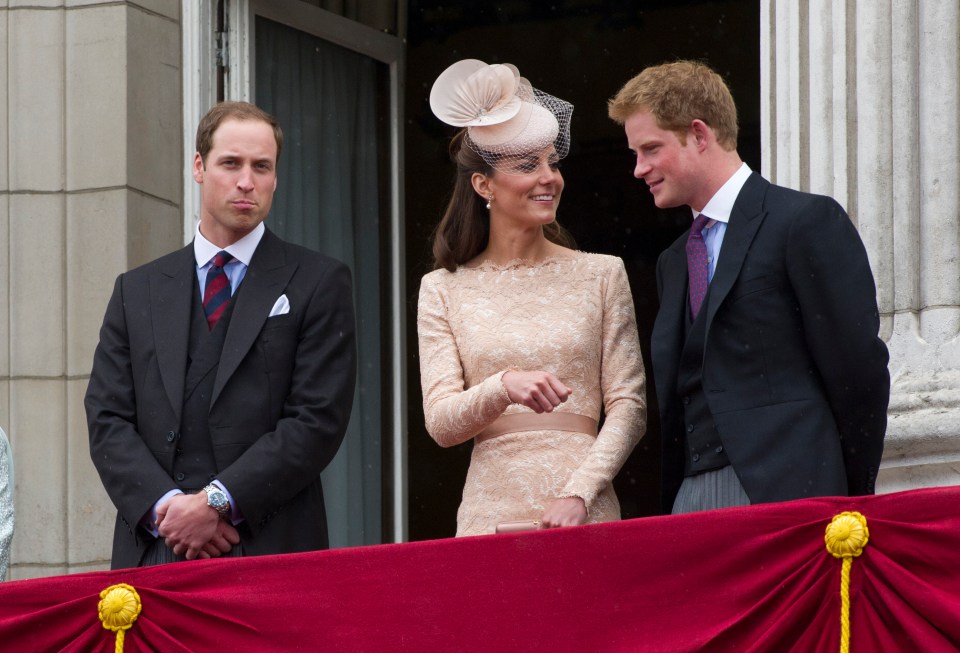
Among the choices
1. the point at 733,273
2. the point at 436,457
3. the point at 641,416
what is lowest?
the point at 436,457

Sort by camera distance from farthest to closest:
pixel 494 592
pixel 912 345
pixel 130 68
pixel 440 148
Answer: pixel 440 148, pixel 130 68, pixel 912 345, pixel 494 592

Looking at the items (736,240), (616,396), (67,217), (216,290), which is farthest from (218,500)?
(67,217)

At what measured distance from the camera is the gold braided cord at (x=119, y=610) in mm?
4266

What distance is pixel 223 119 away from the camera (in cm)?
525

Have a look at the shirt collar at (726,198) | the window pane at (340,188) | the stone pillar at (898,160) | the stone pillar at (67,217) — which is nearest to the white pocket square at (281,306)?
the shirt collar at (726,198)

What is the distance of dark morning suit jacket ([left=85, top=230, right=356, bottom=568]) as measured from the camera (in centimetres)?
477

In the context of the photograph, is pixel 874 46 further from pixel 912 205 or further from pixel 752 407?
pixel 752 407

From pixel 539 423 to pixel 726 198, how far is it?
89cm

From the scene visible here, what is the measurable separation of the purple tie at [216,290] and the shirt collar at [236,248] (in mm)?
21

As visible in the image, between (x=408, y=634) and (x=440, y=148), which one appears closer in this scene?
(x=408, y=634)

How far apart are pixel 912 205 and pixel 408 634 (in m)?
2.46

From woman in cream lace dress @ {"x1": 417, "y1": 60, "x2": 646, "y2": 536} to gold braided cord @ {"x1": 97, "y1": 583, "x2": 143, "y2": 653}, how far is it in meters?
1.01

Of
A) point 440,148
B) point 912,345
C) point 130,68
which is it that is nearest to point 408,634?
point 912,345

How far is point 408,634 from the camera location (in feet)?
13.3
